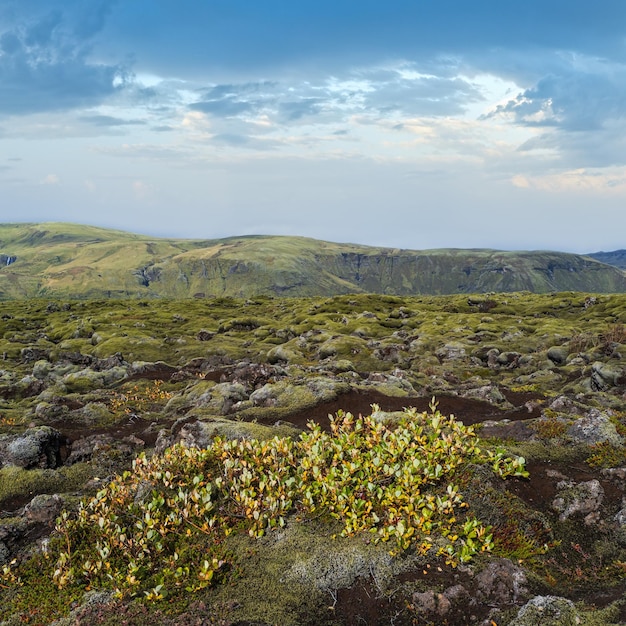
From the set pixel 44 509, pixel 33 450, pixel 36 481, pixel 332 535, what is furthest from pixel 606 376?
pixel 33 450

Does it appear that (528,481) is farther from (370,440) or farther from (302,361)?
(302,361)

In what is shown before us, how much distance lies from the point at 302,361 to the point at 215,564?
4186 cm

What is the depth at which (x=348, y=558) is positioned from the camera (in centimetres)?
1051

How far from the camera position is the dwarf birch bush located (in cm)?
1062

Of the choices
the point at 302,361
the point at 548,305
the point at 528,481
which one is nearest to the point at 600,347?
the point at 302,361

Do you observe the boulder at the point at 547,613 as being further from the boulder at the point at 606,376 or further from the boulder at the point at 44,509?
the boulder at the point at 606,376

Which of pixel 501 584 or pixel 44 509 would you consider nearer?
pixel 501 584

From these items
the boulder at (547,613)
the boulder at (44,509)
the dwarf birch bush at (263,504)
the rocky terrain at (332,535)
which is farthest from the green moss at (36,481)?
the boulder at (547,613)

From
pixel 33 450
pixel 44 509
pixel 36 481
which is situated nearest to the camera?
pixel 44 509

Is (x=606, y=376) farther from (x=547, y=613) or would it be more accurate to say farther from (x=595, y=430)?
(x=547, y=613)

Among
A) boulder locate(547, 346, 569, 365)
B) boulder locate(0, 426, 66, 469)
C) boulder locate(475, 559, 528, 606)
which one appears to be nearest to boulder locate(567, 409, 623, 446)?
boulder locate(475, 559, 528, 606)

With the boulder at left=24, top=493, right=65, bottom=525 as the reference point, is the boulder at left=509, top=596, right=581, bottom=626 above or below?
above

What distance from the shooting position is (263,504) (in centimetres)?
1211

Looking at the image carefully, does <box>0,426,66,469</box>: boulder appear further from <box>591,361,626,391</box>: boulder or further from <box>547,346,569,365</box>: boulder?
<box>547,346,569,365</box>: boulder
